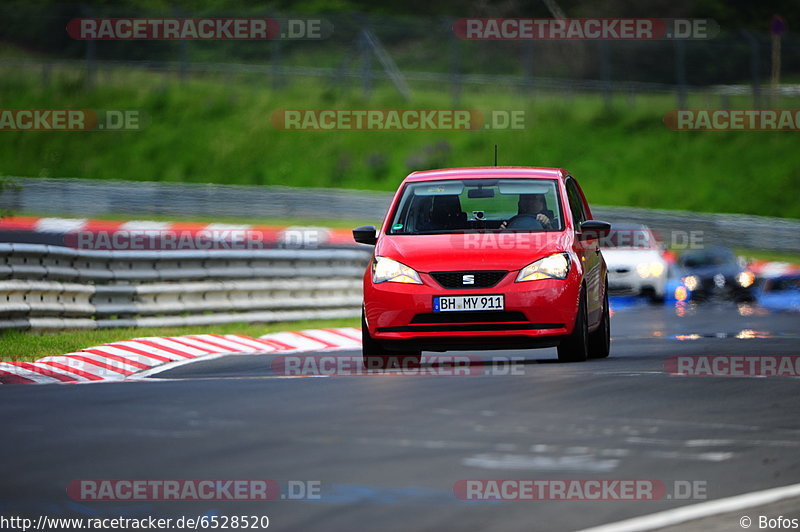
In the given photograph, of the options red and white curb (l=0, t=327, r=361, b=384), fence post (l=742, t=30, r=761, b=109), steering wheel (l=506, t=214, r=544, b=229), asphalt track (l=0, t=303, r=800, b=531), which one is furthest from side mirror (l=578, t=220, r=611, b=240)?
fence post (l=742, t=30, r=761, b=109)

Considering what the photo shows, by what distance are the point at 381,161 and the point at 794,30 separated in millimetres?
26861

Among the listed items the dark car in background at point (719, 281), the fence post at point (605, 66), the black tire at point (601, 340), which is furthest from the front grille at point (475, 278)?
the fence post at point (605, 66)

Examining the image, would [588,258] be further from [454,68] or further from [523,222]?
[454,68]

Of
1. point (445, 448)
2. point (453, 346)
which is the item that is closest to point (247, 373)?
point (453, 346)

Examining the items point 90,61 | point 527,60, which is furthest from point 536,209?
point 90,61

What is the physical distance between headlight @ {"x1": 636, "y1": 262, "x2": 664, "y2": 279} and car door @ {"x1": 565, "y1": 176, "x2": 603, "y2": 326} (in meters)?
12.5

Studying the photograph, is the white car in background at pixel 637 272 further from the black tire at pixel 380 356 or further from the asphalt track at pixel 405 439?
the asphalt track at pixel 405 439

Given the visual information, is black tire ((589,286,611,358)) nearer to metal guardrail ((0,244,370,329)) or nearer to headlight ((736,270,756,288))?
metal guardrail ((0,244,370,329))

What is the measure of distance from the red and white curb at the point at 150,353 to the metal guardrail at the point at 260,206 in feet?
61.5

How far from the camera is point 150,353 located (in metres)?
14.5

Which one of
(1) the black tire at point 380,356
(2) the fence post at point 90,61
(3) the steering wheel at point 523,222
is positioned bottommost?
(1) the black tire at point 380,356

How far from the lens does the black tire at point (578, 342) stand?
1252 centimetres

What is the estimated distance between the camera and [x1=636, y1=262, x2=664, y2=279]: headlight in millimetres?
26797

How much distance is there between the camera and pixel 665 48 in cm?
4859
